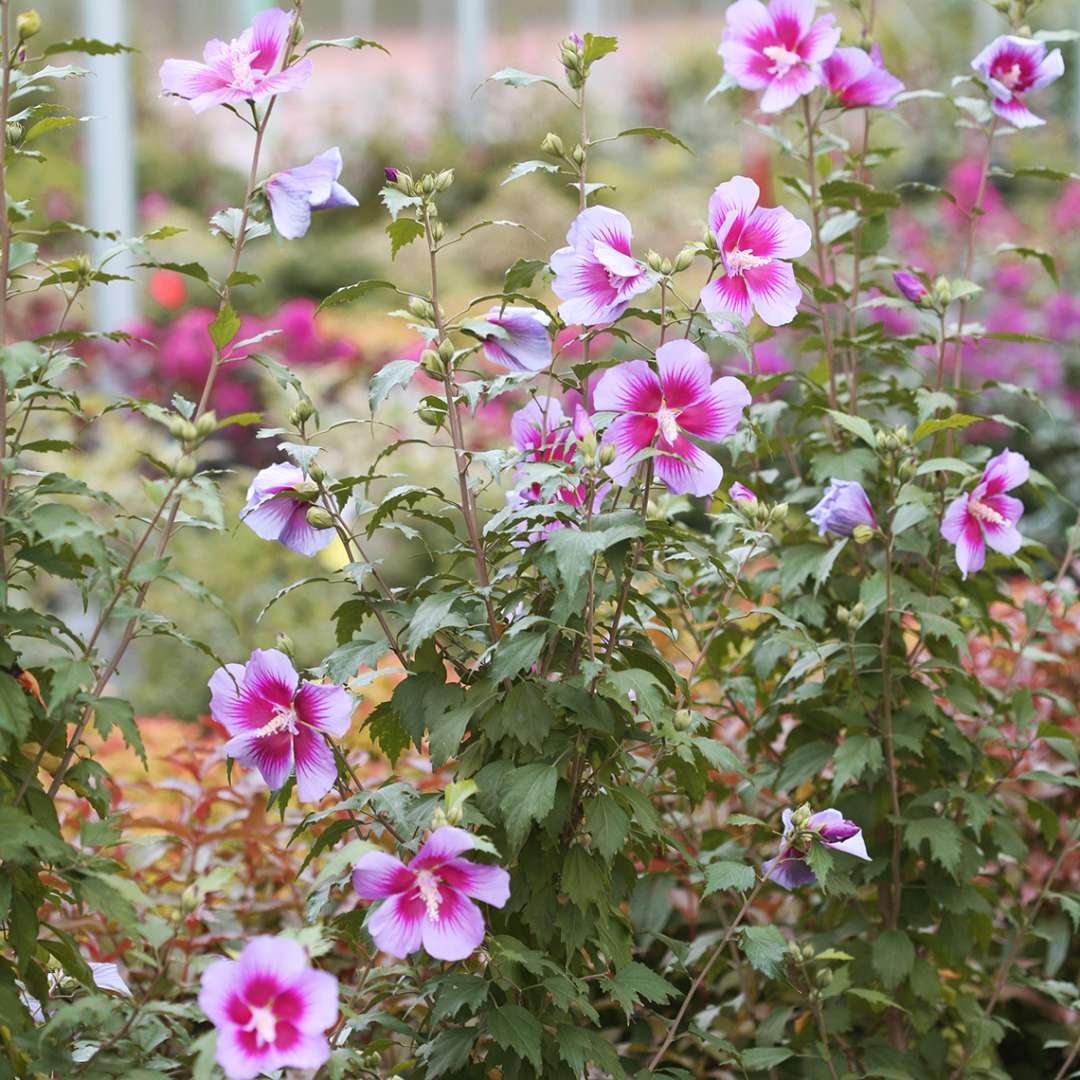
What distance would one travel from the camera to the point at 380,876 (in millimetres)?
1229

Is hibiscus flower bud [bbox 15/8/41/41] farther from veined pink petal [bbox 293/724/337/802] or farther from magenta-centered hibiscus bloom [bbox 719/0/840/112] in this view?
magenta-centered hibiscus bloom [bbox 719/0/840/112]

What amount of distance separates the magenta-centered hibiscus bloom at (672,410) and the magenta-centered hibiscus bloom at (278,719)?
14.5 inches

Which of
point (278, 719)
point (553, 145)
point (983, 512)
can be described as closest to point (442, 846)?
point (278, 719)

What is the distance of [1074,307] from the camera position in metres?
6.32

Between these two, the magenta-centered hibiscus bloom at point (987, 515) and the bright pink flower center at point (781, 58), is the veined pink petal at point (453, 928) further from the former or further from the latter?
the bright pink flower center at point (781, 58)

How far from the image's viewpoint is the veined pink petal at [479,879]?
1.24 m

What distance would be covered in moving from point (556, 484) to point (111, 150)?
19.9 feet

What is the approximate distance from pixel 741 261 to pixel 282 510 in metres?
0.54

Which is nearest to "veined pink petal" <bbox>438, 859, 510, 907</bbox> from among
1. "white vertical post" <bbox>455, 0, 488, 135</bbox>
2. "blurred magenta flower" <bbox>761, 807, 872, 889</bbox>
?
"blurred magenta flower" <bbox>761, 807, 872, 889</bbox>

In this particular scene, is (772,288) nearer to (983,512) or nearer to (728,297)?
(728,297)

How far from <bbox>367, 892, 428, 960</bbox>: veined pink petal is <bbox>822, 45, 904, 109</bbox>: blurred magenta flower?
1.28m

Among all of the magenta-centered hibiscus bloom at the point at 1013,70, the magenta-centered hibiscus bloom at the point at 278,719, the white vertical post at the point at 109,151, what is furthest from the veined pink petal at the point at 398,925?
the white vertical post at the point at 109,151

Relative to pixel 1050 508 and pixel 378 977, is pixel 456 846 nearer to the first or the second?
pixel 378 977

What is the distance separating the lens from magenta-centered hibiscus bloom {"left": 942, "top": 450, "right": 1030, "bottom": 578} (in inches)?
68.8
